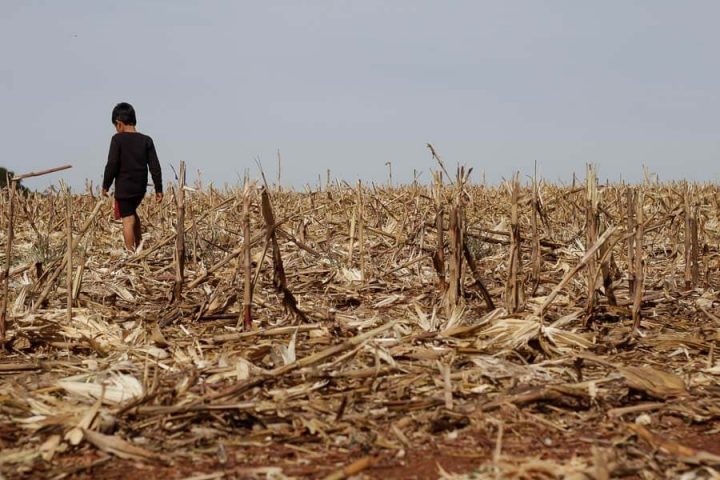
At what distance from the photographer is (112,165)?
8516mm

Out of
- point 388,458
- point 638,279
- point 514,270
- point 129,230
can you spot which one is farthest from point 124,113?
point 388,458

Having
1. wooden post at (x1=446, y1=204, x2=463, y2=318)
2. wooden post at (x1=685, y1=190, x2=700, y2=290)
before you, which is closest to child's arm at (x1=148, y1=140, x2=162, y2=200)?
wooden post at (x1=446, y1=204, x2=463, y2=318)

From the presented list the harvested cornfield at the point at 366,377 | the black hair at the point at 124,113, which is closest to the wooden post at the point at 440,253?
the harvested cornfield at the point at 366,377

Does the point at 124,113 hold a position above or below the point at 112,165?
above

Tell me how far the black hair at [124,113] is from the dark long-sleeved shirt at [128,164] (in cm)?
14

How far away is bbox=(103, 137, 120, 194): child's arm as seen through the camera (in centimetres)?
849

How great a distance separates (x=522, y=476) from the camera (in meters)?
2.65

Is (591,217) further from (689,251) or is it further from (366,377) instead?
(366,377)

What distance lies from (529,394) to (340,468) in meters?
0.97

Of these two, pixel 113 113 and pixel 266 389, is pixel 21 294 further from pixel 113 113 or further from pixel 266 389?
pixel 113 113

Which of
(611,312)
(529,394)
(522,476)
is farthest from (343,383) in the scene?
(611,312)

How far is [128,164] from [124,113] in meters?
0.53

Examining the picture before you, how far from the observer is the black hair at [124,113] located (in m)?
8.46

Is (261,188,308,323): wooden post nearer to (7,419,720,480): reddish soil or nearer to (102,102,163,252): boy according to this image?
(7,419,720,480): reddish soil
